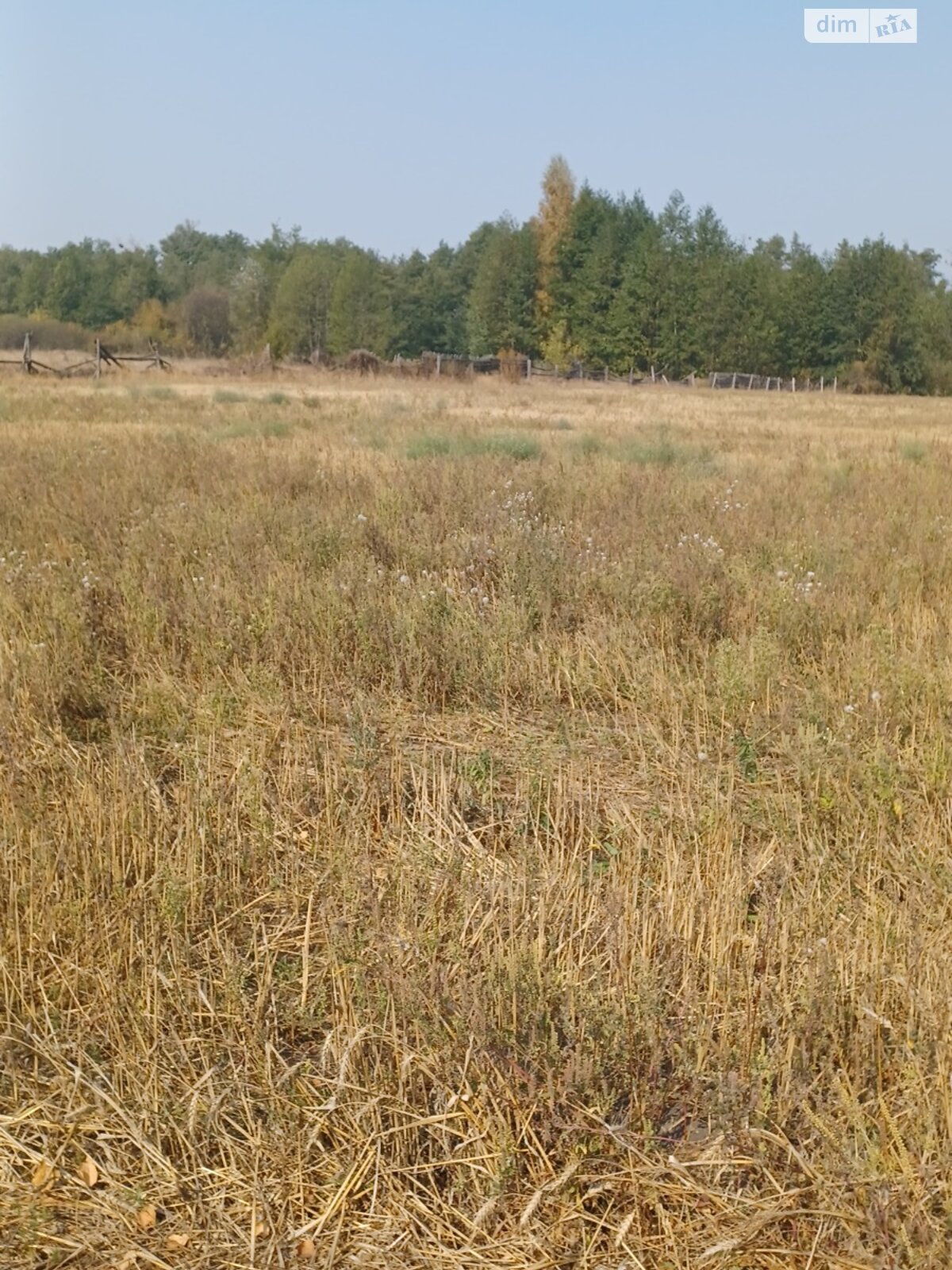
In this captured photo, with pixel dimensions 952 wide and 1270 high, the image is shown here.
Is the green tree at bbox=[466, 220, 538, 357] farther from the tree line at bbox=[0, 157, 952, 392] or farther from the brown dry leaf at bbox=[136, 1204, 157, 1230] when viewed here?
the brown dry leaf at bbox=[136, 1204, 157, 1230]

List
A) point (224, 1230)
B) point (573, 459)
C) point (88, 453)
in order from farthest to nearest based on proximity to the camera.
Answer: point (573, 459) → point (88, 453) → point (224, 1230)

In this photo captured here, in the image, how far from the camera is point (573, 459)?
12.5m

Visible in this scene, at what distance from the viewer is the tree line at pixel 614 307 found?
6625 cm

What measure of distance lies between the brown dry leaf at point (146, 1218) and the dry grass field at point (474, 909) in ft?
0.05

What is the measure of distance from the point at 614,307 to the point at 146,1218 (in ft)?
227

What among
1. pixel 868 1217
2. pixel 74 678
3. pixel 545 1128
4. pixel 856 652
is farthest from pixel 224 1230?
pixel 856 652

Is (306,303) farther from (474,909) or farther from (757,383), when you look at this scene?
(474,909)

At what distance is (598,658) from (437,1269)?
10.5 feet

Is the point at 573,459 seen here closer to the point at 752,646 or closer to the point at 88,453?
the point at 88,453

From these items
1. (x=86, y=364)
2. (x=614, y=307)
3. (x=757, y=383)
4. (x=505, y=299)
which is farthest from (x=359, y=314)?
(x=86, y=364)

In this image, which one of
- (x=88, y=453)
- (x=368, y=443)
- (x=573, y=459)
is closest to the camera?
(x=88, y=453)

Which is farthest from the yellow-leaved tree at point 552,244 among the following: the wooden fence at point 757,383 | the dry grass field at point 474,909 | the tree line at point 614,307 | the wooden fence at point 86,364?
the dry grass field at point 474,909

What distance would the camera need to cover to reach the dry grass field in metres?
2.16

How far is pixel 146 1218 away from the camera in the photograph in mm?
2143
